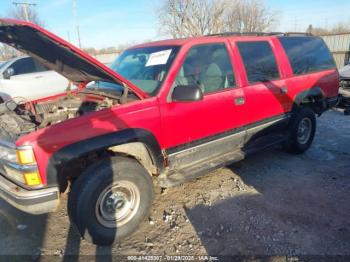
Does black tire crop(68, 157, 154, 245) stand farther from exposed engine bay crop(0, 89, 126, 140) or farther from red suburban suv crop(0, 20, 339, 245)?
exposed engine bay crop(0, 89, 126, 140)

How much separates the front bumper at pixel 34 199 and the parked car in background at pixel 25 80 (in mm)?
6060

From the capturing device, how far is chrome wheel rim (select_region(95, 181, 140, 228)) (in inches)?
113

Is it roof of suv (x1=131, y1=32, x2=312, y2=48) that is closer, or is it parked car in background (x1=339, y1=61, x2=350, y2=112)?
roof of suv (x1=131, y1=32, x2=312, y2=48)

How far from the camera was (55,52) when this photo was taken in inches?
117

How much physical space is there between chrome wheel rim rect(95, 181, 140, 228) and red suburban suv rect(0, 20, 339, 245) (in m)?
0.01

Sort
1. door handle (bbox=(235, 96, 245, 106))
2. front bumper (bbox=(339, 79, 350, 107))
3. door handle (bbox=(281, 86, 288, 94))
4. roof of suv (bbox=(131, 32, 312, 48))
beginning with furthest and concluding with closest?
front bumper (bbox=(339, 79, 350, 107))
door handle (bbox=(281, 86, 288, 94))
door handle (bbox=(235, 96, 245, 106))
roof of suv (bbox=(131, 32, 312, 48))

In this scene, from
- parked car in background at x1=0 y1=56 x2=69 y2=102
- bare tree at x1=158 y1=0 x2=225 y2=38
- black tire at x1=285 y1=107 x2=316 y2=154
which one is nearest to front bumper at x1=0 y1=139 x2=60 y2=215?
black tire at x1=285 y1=107 x2=316 y2=154

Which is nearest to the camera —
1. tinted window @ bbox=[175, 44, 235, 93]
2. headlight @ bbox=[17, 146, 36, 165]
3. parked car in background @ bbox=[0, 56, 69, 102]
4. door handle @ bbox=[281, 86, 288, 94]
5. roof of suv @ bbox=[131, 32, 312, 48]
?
headlight @ bbox=[17, 146, 36, 165]

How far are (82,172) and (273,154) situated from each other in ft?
11.7

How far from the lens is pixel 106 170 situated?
2.74 metres

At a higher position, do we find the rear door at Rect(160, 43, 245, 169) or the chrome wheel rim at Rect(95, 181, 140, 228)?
the rear door at Rect(160, 43, 245, 169)

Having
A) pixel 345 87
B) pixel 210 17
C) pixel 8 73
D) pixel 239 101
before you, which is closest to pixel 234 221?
pixel 239 101

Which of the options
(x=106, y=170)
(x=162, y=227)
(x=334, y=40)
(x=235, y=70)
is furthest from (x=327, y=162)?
(x=334, y=40)

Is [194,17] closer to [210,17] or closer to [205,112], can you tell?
[210,17]
